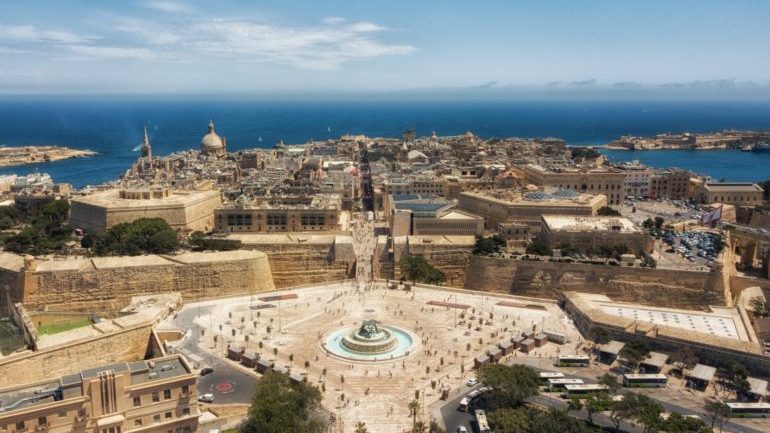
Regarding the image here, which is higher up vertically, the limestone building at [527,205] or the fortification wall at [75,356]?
the limestone building at [527,205]

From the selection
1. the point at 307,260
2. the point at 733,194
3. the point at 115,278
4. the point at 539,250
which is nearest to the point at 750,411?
the point at 539,250

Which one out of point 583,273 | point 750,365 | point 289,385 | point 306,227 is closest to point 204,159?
point 306,227

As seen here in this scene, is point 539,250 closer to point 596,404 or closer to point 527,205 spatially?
point 527,205

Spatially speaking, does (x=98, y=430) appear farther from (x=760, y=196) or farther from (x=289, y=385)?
(x=760, y=196)

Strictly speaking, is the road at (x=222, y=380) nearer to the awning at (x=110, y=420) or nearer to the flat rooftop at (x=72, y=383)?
the flat rooftop at (x=72, y=383)

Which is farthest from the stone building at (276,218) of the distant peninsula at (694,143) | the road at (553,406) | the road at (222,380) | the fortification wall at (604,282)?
the distant peninsula at (694,143)

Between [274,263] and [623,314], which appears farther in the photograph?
[274,263]
